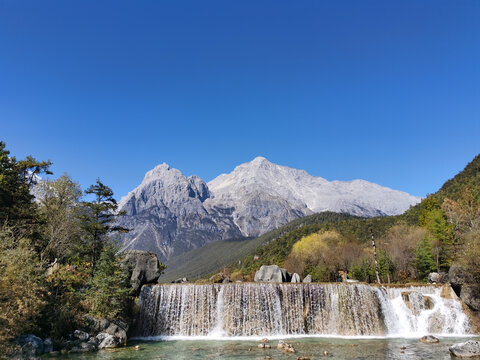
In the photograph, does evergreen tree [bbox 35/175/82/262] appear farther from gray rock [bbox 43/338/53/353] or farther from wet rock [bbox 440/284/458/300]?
wet rock [bbox 440/284/458/300]

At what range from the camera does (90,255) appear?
4256 centimetres

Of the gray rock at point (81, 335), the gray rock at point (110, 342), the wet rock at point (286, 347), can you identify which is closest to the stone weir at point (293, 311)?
the gray rock at point (110, 342)

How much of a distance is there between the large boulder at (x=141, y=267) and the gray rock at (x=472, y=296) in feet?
120

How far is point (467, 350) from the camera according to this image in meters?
22.7

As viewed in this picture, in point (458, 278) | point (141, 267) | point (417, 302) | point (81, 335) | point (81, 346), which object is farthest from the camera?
point (141, 267)

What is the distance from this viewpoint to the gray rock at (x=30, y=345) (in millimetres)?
22000

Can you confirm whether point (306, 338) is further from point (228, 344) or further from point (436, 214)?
point (436, 214)

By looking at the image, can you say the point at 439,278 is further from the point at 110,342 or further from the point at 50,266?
the point at 50,266

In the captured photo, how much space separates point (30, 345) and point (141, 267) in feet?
58.2

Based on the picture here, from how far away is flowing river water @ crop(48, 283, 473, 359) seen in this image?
3431 centimetres

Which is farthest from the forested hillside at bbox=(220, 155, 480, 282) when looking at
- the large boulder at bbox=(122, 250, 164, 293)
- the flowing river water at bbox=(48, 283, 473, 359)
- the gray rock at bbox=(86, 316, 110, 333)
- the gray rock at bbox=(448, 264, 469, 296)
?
the gray rock at bbox=(86, 316, 110, 333)

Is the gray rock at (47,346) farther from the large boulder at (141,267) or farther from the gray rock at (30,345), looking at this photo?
the large boulder at (141,267)

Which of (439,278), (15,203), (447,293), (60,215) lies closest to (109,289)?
(15,203)

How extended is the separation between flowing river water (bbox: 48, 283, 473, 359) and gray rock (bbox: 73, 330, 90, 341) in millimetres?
6107
